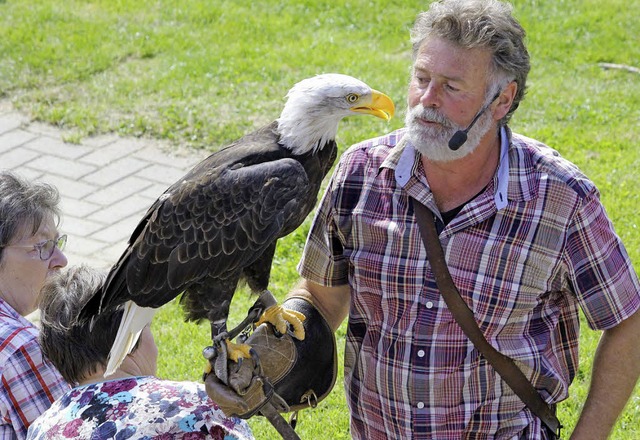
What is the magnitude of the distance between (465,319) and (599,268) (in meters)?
0.43

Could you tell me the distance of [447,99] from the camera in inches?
119

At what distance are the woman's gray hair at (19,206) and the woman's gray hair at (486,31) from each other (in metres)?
1.55

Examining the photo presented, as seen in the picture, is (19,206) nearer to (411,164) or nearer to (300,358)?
(300,358)

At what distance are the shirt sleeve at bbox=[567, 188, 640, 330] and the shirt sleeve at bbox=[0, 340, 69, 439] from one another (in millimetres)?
1793

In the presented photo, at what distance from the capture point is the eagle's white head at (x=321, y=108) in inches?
145

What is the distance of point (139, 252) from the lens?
3639 mm

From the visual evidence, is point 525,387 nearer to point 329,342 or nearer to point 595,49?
point 329,342

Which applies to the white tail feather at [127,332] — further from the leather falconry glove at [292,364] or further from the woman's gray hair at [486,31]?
the woman's gray hair at [486,31]

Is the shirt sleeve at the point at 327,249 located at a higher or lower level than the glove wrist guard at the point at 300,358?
higher

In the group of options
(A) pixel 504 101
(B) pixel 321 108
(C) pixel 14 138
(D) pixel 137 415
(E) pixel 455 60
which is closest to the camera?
(D) pixel 137 415

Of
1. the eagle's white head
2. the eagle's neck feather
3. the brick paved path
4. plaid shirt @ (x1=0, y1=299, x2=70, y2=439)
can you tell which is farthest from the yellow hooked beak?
the brick paved path

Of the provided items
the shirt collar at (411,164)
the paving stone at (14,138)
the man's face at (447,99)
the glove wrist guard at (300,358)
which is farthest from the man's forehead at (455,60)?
the paving stone at (14,138)

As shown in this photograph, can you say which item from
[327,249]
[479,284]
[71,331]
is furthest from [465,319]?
[71,331]

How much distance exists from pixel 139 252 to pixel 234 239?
1.18 ft
